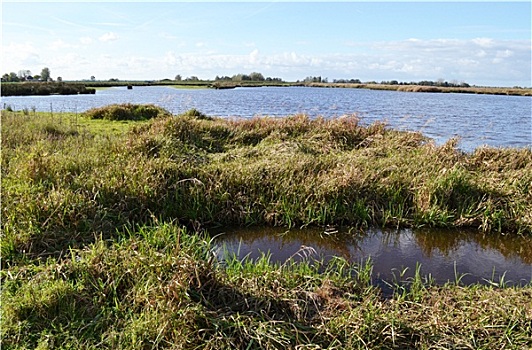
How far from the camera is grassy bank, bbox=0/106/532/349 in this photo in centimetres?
358

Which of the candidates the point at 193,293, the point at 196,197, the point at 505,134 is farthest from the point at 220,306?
the point at 505,134

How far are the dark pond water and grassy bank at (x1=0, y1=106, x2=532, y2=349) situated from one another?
0.28 m

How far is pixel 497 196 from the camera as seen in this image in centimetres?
716

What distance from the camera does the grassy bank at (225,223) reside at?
3.58 meters

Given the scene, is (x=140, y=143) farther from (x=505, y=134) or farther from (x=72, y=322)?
(x=505, y=134)

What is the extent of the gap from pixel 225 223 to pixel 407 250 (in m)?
2.84

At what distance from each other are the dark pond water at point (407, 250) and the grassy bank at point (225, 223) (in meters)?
0.28

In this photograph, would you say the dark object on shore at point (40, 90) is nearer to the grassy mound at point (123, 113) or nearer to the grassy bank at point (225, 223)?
the grassy mound at point (123, 113)

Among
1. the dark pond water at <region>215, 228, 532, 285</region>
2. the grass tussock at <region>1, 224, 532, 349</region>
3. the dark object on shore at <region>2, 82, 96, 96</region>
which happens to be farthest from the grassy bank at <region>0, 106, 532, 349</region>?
the dark object on shore at <region>2, 82, 96, 96</region>

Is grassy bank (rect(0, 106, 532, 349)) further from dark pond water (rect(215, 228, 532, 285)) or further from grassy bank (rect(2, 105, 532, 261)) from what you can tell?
dark pond water (rect(215, 228, 532, 285))

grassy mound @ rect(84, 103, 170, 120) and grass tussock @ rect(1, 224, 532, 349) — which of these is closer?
grass tussock @ rect(1, 224, 532, 349)

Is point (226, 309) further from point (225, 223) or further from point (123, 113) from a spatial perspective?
point (123, 113)

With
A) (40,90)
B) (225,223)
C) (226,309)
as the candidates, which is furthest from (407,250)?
(40,90)

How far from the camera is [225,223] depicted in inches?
265
